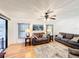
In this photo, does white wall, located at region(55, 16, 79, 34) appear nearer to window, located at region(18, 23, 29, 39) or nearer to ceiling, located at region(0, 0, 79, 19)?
ceiling, located at region(0, 0, 79, 19)

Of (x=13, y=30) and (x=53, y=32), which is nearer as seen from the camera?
(x=13, y=30)

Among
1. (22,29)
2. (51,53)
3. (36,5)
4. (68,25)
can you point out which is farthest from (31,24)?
(36,5)

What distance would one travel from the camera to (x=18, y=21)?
22.5ft

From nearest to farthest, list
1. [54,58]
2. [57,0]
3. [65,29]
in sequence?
[57,0], [54,58], [65,29]

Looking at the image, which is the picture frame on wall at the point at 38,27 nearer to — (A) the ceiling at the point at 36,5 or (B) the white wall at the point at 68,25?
(B) the white wall at the point at 68,25

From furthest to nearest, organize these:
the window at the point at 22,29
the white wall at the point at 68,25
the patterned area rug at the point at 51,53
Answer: the window at the point at 22,29 < the white wall at the point at 68,25 < the patterned area rug at the point at 51,53

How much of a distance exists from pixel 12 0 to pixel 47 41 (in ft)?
16.9

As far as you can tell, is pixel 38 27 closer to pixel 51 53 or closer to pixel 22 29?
pixel 22 29

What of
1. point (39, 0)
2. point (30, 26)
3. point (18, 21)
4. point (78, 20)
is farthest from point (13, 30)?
point (78, 20)

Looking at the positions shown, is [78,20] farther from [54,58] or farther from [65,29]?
[54,58]

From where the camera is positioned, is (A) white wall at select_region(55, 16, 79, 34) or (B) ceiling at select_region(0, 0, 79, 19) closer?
(B) ceiling at select_region(0, 0, 79, 19)

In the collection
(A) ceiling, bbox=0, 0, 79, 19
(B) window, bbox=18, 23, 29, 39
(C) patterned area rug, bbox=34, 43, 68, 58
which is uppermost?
(A) ceiling, bbox=0, 0, 79, 19

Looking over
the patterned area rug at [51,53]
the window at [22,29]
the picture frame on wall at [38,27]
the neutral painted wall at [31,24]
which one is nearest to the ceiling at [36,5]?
the patterned area rug at [51,53]

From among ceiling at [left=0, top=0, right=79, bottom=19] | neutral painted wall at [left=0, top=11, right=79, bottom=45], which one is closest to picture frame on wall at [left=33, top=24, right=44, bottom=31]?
neutral painted wall at [left=0, top=11, right=79, bottom=45]
